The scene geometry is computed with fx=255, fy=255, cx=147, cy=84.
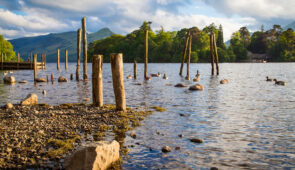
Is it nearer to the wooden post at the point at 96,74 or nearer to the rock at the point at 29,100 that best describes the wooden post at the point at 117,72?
the wooden post at the point at 96,74

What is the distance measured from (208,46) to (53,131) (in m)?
140

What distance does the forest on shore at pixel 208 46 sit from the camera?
128m

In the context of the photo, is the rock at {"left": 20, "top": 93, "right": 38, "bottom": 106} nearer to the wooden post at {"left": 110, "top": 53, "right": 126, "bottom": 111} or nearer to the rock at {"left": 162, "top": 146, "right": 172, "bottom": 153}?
the wooden post at {"left": 110, "top": 53, "right": 126, "bottom": 111}

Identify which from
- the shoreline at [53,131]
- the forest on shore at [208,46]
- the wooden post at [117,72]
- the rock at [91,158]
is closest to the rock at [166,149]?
the shoreline at [53,131]

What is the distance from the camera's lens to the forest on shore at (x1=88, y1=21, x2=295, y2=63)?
128m

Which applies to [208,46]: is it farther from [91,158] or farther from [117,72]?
[91,158]

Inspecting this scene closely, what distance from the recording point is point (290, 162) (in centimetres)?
670

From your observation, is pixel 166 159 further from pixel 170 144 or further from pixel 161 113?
pixel 161 113

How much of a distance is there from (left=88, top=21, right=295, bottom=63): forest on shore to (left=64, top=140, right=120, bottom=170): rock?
409 ft

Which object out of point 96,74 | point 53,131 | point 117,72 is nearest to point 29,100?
point 96,74

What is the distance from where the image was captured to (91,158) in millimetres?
5691

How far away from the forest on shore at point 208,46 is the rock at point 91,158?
125 metres

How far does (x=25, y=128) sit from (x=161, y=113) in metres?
6.43

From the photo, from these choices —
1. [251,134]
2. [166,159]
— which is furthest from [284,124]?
[166,159]
